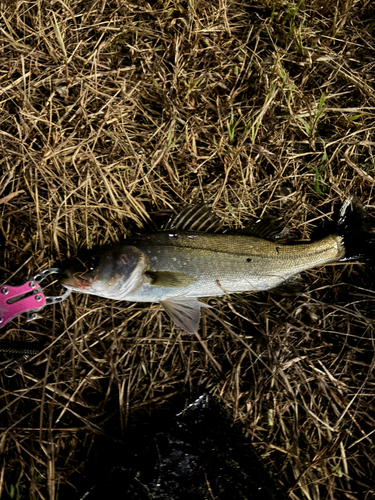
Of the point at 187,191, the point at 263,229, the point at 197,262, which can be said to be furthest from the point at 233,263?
the point at 187,191

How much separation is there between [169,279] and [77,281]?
723 millimetres

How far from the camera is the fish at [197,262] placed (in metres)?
2.96

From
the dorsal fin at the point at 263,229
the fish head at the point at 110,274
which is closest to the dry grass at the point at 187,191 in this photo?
the dorsal fin at the point at 263,229

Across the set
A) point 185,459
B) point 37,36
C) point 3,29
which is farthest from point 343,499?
point 3,29

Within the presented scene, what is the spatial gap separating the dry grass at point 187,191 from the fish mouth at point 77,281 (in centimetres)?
36

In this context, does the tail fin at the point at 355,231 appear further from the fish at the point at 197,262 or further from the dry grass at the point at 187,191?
the dry grass at the point at 187,191

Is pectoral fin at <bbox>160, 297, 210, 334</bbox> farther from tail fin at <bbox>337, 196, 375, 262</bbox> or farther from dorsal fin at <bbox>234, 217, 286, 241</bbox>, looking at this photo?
tail fin at <bbox>337, 196, 375, 262</bbox>

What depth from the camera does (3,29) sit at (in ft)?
10.9

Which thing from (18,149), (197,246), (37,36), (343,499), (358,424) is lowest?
(343,499)

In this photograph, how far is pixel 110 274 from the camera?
2926 millimetres

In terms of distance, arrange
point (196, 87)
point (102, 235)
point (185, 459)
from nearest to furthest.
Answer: point (185, 459) < point (102, 235) < point (196, 87)

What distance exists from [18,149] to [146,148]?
1.11 m

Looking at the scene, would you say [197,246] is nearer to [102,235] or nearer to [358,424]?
[102,235]

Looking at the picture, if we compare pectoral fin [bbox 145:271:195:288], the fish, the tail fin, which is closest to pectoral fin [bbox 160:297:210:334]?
the fish
